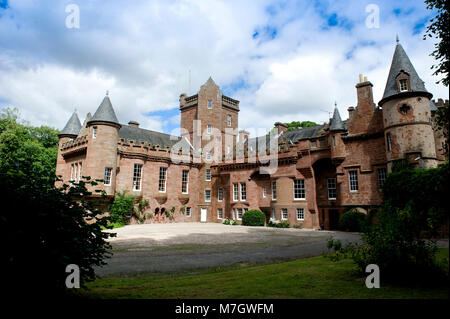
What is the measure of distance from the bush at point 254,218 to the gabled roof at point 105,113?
1750 cm

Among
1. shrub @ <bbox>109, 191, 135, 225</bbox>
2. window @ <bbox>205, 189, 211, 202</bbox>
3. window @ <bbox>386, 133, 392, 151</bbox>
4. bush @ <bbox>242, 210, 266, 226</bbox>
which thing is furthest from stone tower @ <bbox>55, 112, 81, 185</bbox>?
window @ <bbox>386, 133, 392, 151</bbox>

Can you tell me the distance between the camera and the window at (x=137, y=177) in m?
33.0

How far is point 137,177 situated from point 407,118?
1066 inches

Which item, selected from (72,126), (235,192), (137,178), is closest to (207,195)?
(235,192)

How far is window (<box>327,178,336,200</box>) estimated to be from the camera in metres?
29.4

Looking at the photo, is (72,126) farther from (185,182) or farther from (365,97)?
(365,97)

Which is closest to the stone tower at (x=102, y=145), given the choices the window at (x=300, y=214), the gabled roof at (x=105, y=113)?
the gabled roof at (x=105, y=113)

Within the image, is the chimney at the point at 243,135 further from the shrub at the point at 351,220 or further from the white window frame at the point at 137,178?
the shrub at the point at 351,220

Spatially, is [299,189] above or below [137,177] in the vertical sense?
below

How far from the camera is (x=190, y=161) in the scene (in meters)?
38.7

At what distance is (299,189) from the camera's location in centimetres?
3066
